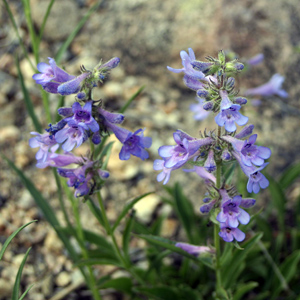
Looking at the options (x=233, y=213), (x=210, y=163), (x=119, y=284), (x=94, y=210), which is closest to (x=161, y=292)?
(x=119, y=284)

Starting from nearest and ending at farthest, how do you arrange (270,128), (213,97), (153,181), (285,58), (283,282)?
(213,97), (283,282), (153,181), (270,128), (285,58)

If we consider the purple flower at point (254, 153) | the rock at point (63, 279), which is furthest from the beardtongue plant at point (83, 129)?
the rock at point (63, 279)

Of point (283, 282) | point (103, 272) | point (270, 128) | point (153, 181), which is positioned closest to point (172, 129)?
point (153, 181)

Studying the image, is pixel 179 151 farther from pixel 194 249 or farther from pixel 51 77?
pixel 51 77

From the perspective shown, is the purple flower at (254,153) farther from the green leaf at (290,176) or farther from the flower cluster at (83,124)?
the green leaf at (290,176)

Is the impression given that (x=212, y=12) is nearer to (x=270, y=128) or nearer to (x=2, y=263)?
(x=270, y=128)

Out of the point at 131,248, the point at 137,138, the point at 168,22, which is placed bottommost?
the point at 131,248

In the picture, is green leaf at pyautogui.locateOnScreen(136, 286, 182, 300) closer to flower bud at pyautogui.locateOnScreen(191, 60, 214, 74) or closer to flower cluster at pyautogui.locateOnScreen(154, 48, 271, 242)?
flower cluster at pyautogui.locateOnScreen(154, 48, 271, 242)
